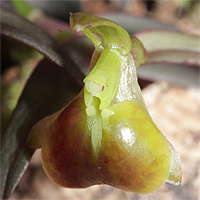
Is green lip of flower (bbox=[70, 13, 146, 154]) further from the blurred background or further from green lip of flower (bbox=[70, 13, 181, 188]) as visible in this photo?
Result: the blurred background

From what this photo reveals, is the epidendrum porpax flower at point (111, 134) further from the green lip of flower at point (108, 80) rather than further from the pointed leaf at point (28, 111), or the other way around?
the pointed leaf at point (28, 111)

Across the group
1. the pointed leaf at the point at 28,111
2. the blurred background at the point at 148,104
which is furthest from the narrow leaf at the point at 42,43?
the blurred background at the point at 148,104

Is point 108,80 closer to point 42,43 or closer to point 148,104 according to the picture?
point 42,43

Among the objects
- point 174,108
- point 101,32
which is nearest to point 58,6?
point 174,108

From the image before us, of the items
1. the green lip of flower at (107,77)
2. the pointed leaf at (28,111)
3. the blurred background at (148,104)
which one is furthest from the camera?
the blurred background at (148,104)

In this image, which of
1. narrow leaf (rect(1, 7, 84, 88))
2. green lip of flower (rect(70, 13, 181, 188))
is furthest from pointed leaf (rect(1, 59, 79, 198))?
green lip of flower (rect(70, 13, 181, 188))

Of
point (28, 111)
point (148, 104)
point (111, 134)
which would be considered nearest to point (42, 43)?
point (28, 111)

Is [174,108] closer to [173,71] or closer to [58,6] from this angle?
[173,71]
